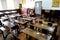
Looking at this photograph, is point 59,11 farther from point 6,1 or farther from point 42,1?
point 6,1

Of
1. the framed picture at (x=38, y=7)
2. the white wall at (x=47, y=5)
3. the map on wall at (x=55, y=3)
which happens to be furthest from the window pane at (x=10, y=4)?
the map on wall at (x=55, y=3)

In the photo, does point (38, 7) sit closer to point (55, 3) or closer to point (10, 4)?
point (55, 3)

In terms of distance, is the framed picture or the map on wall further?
the framed picture

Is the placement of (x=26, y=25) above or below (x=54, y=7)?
below

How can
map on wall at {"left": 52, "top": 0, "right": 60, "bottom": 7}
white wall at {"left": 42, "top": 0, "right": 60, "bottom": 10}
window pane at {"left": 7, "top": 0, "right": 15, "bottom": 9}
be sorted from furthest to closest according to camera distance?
1. window pane at {"left": 7, "top": 0, "right": 15, "bottom": 9}
2. white wall at {"left": 42, "top": 0, "right": 60, "bottom": 10}
3. map on wall at {"left": 52, "top": 0, "right": 60, "bottom": 7}

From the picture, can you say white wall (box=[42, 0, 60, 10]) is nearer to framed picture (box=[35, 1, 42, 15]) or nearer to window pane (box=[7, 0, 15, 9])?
framed picture (box=[35, 1, 42, 15])

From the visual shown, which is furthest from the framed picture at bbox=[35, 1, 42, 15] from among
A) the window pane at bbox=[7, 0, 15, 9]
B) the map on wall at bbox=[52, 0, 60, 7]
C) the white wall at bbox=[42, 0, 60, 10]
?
the window pane at bbox=[7, 0, 15, 9]

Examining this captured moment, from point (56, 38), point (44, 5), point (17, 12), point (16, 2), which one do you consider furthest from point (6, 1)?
point (56, 38)

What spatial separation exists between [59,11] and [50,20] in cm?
35

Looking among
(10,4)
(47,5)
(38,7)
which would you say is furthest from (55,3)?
(10,4)

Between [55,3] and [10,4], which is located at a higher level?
[10,4]

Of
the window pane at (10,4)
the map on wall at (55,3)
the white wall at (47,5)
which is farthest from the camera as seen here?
the window pane at (10,4)

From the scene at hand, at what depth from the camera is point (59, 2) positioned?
198cm

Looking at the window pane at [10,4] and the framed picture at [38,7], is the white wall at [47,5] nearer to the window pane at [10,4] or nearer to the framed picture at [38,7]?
the framed picture at [38,7]
